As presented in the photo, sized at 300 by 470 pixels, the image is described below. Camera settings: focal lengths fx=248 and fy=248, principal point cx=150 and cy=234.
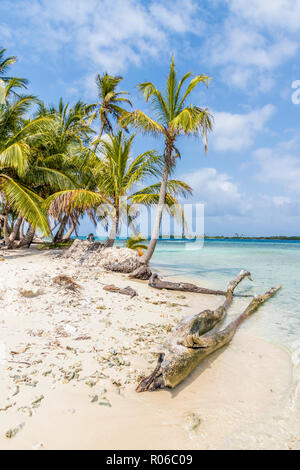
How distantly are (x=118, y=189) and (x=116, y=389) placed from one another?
29.5 ft

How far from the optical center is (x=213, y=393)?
8.43 feet

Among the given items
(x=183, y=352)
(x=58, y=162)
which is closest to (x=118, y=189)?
(x=58, y=162)

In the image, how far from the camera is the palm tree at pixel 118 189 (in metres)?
10.2

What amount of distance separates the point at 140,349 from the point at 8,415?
175 centimetres

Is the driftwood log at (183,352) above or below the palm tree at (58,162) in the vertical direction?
below

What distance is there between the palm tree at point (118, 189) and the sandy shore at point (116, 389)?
6.23m

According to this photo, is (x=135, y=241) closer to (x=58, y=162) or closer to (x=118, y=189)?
(x=118, y=189)

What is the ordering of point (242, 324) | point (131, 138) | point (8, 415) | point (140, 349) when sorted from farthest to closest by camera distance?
point (131, 138) < point (242, 324) < point (140, 349) < point (8, 415)

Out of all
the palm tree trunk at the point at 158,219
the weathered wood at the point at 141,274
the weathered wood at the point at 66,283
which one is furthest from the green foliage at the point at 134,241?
the weathered wood at the point at 66,283

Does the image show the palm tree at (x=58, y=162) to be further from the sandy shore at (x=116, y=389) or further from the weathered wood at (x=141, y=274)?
the sandy shore at (x=116, y=389)

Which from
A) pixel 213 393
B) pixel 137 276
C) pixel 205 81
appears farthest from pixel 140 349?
pixel 205 81

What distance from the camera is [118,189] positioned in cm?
1069
